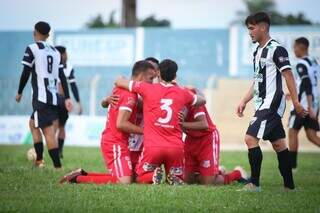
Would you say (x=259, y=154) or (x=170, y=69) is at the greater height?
(x=170, y=69)

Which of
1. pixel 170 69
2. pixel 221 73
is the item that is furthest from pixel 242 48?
pixel 170 69

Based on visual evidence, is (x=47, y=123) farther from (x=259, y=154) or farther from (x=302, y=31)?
(x=302, y=31)

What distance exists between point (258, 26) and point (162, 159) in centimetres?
201

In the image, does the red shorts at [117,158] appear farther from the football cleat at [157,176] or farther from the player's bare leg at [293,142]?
the player's bare leg at [293,142]

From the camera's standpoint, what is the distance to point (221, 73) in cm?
3131

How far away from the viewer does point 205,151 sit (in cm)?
1141

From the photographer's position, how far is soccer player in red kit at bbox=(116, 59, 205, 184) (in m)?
10.4

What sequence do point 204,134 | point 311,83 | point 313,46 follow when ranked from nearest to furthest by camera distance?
point 204,134 → point 311,83 → point 313,46

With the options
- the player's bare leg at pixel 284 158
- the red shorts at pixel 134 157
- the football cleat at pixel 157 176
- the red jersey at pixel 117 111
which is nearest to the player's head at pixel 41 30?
the red jersey at pixel 117 111

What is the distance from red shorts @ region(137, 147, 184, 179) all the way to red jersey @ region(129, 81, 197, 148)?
2.7 inches

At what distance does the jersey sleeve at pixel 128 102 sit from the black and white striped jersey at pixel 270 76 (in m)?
1.59

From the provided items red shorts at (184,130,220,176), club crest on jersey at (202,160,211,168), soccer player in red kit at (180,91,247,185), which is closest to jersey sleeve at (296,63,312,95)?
soccer player in red kit at (180,91,247,185)

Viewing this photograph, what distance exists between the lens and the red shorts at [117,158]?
10969 mm

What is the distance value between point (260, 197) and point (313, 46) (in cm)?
2168
